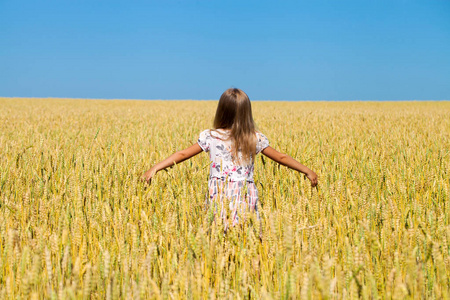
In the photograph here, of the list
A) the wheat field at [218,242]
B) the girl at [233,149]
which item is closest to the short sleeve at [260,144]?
the girl at [233,149]

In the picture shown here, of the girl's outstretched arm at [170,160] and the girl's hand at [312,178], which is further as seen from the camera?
the girl's hand at [312,178]

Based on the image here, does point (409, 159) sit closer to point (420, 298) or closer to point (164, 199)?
point (164, 199)

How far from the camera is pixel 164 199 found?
7.93 feet

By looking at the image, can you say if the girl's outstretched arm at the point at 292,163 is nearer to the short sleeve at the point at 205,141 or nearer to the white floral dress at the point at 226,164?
the white floral dress at the point at 226,164

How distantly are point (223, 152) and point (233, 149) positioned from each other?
8cm

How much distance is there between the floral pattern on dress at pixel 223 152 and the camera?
2.44m

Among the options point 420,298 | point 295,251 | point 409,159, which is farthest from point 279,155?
point 409,159

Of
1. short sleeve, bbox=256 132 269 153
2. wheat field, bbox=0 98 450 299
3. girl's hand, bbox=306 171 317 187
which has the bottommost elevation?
wheat field, bbox=0 98 450 299

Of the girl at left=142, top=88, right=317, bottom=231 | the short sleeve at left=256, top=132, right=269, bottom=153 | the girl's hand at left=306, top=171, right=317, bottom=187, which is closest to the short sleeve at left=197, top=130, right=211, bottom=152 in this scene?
the girl at left=142, top=88, right=317, bottom=231

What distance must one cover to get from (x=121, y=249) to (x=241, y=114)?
3.70 ft

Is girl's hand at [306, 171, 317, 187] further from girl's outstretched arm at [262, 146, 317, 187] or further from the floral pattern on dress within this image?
the floral pattern on dress

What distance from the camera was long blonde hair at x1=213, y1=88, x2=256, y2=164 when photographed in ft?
7.65

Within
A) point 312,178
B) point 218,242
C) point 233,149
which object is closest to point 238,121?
point 233,149

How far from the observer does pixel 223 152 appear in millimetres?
2457
